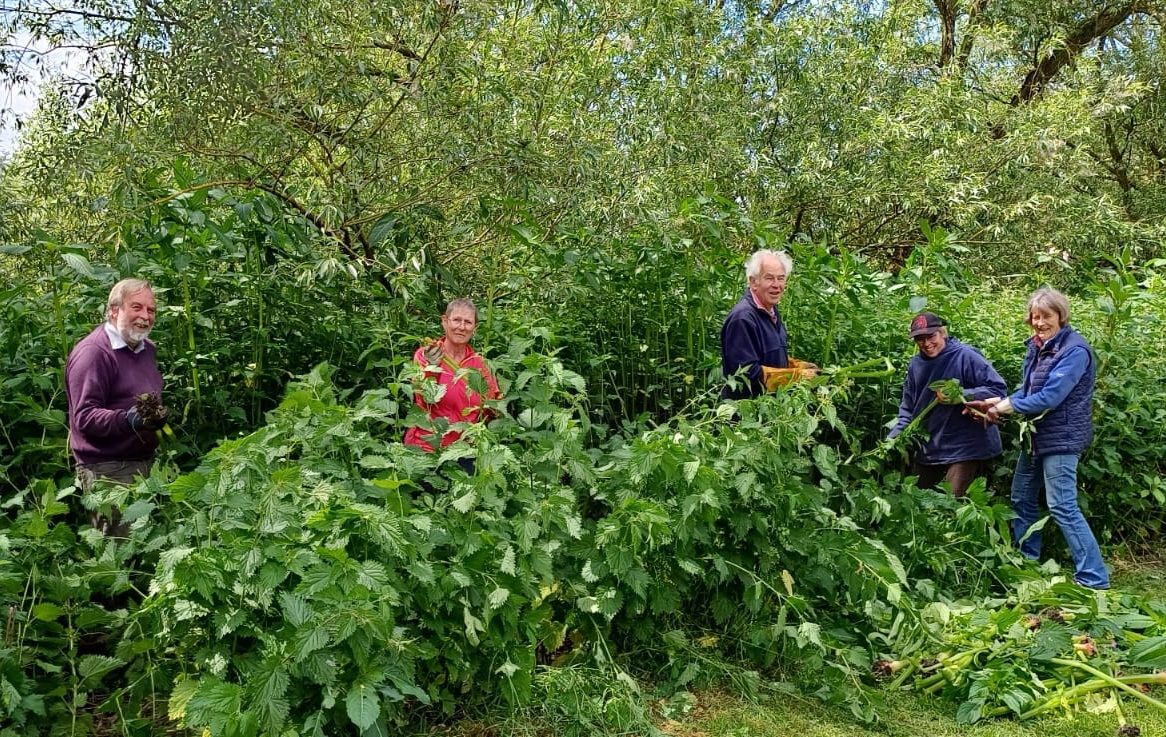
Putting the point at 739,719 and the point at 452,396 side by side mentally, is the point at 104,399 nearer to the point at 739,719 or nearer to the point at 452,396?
the point at 452,396

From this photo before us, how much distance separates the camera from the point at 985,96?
10.9 m

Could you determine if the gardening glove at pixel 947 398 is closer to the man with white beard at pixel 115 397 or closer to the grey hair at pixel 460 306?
the grey hair at pixel 460 306

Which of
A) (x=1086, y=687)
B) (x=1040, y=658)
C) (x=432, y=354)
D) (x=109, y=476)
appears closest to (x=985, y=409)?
(x=1040, y=658)

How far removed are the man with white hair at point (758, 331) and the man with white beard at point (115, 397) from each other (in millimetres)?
2475

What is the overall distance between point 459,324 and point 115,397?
4.67ft

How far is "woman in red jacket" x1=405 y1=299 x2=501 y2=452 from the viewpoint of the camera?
3564 mm

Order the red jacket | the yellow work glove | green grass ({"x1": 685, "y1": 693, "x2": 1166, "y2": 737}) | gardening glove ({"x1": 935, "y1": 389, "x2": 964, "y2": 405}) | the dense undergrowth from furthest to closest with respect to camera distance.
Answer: gardening glove ({"x1": 935, "y1": 389, "x2": 964, "y2": 405}), the yellow work glove, the red jacket, green grass ({"x1": 685, "y1": 693, "x2": 1166, "y2": 737}), the dense undergrowth

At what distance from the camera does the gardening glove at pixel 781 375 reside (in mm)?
4375

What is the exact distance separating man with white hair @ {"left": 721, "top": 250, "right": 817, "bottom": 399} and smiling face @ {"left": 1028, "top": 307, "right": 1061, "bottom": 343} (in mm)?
1299

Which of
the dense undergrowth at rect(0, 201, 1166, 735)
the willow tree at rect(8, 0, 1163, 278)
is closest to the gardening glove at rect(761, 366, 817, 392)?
the dense undergrowth at rect(0, 201, 1166, 735)

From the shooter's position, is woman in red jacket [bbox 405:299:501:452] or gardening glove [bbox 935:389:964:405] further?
gardening glove [bbox 935:389:964:405]

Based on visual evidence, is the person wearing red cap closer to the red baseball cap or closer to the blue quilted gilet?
the red baseball cap

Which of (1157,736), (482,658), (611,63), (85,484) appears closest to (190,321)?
(85,484)

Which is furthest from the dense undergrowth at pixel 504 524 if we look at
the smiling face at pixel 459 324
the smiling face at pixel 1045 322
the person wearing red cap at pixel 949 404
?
the smiling face at pixel 1045 322
